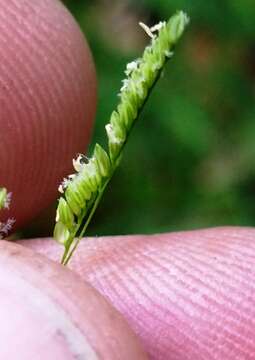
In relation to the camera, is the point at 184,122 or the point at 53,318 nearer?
the point at 53,318

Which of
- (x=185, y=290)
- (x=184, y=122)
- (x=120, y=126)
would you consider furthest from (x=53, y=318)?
(x=184, y=122)

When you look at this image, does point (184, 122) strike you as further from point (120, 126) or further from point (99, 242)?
point (120, 126)

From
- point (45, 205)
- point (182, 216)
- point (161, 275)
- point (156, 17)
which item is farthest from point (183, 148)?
point (161, 275)

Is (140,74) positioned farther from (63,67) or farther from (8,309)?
(63,67)

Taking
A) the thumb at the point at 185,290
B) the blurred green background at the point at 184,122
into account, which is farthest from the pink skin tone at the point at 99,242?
the blurred green background at the point at 184,122

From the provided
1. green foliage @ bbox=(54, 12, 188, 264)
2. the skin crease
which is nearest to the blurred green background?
the skin crease

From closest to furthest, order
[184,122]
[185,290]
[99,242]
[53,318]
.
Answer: [53,318] < [185,290] < [99,242] < [184,122]
